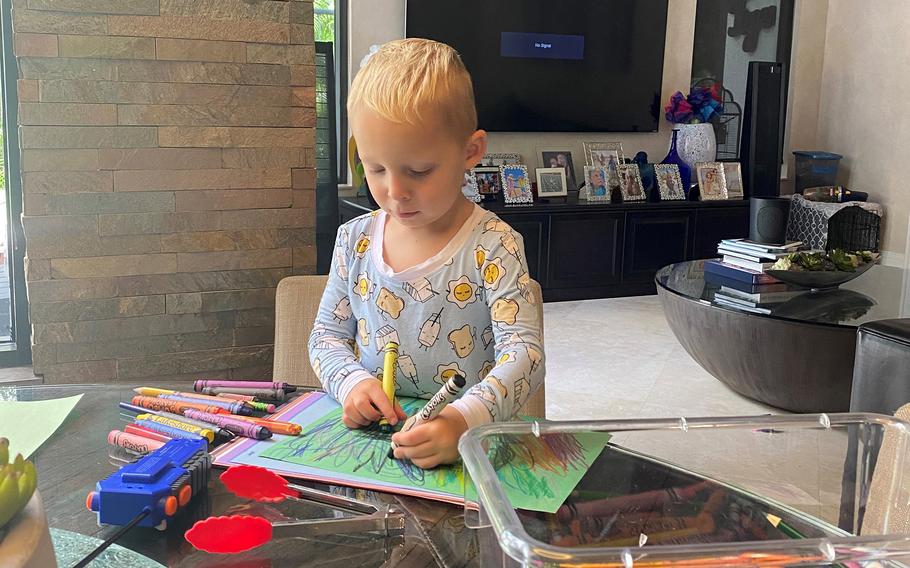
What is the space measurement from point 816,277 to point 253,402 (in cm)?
252

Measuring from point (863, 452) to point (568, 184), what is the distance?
4.70 meters

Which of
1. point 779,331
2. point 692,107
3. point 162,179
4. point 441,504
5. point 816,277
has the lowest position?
point 779,331

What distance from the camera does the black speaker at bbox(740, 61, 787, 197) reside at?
5180mm

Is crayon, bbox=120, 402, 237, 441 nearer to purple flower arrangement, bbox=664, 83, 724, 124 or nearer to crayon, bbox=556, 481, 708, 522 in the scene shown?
crayon, bbox=556, 481, 708, 522

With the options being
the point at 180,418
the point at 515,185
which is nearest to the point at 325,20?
the point at 515,185

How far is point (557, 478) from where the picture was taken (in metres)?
0.51

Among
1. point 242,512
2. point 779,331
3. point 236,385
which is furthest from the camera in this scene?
point 779,331

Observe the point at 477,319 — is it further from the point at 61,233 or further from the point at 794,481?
the point at 61,233

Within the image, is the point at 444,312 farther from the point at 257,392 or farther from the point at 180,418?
the point at 180,418

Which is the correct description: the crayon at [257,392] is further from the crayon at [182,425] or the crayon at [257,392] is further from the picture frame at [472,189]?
the picture frame at [472,189]

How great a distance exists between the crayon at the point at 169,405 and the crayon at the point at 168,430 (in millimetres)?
52

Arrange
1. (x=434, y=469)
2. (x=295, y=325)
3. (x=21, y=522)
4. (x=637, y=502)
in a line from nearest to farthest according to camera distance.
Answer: (x=21, y=522) < (x=637, y=502) < (x=434, y=469) < (x=295, y=325)

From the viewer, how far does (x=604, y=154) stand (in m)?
5.06

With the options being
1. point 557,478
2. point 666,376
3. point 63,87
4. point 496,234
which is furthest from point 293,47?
point 666,376
